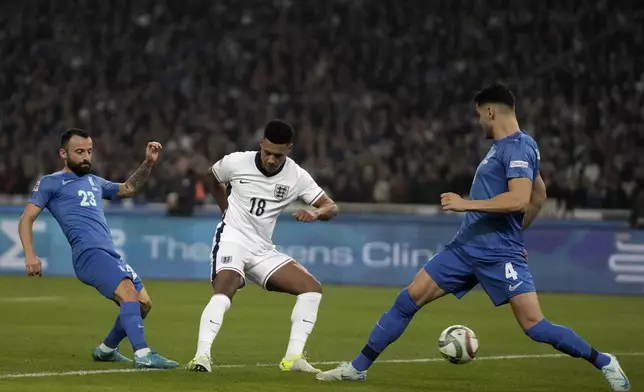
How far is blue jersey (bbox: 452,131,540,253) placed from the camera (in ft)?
28.6

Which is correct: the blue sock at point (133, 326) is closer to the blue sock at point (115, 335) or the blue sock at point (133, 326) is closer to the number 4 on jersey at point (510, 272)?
the blue sock at point (115, 335)

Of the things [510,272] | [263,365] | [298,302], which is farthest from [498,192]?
[263,365]

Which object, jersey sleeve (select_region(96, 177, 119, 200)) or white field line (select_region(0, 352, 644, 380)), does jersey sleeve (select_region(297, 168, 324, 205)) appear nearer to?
white field line (select_region(0, 352, 644, 380))

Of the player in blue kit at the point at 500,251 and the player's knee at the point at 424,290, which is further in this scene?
the player's knee at the point at 424,290

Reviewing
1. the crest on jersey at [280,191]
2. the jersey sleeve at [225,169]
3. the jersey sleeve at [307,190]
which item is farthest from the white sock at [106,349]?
the jersey sleeve at [307,190]

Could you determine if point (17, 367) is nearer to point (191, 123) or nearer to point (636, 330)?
point (636, 330)

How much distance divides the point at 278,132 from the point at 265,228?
3.02ft

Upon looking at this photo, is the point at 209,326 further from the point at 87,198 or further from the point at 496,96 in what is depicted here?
the point at 496,96

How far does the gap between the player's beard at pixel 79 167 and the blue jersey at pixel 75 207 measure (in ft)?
0.14

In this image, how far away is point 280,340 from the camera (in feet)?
43.0

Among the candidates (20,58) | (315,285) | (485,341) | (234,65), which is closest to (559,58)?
(234,65)

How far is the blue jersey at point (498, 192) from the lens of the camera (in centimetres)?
871

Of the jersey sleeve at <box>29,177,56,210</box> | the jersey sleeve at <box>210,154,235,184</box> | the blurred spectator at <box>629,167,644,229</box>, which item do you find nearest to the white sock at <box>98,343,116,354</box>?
the jersey sleeve at <box>29,177,56,210</box>

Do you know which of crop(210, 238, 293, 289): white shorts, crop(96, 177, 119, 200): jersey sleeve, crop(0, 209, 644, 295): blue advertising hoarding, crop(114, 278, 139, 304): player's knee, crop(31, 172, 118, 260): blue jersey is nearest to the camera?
crop(210, 238, 293, 289): white shorts
